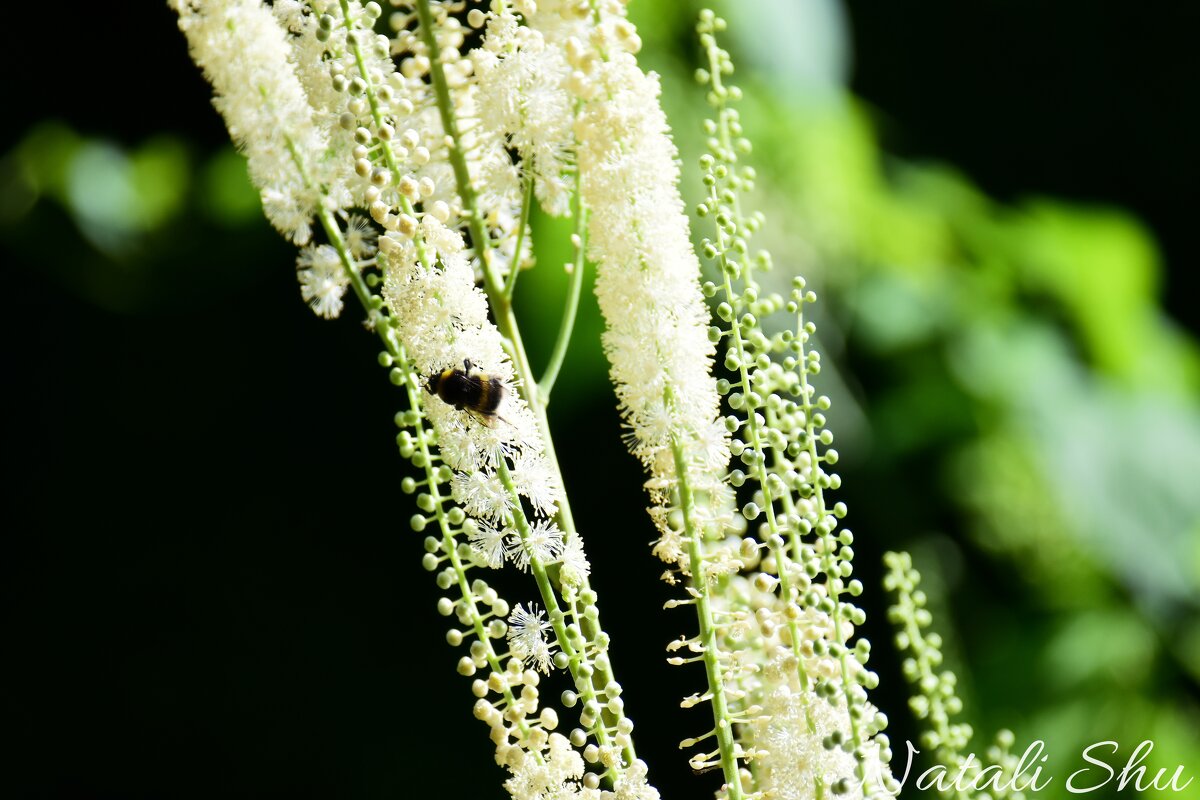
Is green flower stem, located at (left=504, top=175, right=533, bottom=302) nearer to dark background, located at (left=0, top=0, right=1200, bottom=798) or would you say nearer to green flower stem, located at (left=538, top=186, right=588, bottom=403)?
green flower stem, located at (left=538, top=186, right=588, bottom=403)

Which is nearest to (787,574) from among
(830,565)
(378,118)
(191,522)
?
(830,565)

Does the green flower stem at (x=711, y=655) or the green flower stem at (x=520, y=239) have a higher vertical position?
the green flower stem at (x=520, y=239)

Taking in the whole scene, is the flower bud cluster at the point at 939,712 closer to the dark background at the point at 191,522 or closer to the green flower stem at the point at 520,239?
the green flower stem at the point at 520,239

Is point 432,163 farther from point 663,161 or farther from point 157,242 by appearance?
point 157,242

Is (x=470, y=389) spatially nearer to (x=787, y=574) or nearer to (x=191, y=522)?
(x=787, y=574)

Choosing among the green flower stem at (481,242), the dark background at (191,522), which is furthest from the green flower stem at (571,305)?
the dark background at (191,522)

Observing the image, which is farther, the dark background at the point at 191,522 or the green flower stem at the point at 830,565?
the dark background at the point at 191,522

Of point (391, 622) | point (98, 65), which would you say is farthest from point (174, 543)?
point (98, 65)
